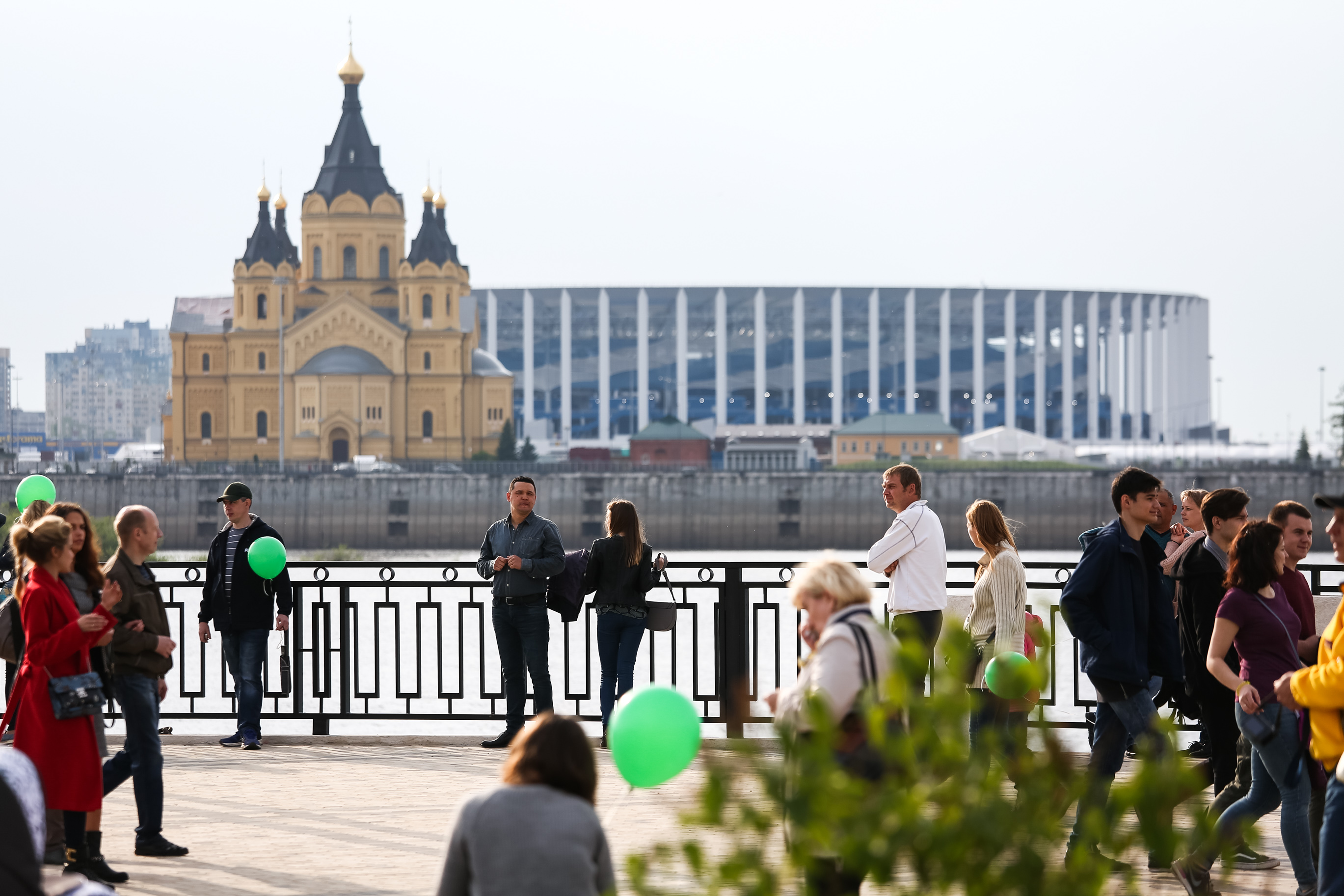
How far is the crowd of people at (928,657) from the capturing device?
3322mm

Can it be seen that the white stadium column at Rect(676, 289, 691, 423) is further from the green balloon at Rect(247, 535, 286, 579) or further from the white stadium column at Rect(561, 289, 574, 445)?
the green balloon at Rect(247, 535, 286, 579)

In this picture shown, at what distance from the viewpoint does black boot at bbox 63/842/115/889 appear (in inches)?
217

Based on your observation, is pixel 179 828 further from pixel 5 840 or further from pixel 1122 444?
pixel 1122 444

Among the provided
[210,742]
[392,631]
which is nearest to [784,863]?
[210,742]

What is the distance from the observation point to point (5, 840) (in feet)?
11.5

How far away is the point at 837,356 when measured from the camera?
337 ft

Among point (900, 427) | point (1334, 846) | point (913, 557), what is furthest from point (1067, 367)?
point (1334, 846)

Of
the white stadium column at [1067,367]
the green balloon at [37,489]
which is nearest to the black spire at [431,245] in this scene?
the white stadium column at [1067,367]

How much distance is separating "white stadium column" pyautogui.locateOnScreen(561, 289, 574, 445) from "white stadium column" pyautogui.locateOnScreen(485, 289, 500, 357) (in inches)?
170

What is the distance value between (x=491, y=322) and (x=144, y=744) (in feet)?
323

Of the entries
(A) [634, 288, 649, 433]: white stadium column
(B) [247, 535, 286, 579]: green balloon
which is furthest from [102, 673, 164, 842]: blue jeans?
(A) [634, 288, 649, 433]: white stadium column

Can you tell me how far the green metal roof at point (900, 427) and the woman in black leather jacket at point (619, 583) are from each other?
255ft

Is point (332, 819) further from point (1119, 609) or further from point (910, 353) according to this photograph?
point (910, 353)

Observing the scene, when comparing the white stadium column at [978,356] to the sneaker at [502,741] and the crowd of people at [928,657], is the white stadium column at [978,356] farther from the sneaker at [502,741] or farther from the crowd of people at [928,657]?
the crowd of people at [928,657]
